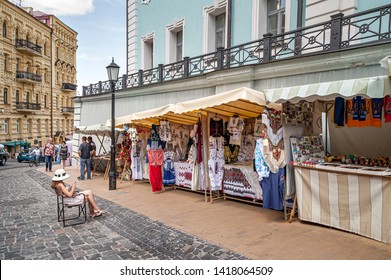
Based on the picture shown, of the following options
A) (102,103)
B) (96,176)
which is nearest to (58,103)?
(102,103)

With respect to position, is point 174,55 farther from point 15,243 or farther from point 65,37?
point 65,37

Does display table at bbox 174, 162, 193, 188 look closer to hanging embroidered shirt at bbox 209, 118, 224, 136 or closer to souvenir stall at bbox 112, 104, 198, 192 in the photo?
souvenir stall at bbox 112, 104, 198, 192

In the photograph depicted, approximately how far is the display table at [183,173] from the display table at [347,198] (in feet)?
12.7

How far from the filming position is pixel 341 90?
4.72m

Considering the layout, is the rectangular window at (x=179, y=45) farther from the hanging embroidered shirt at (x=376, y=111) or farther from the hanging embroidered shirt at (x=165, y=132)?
the hanging embroidered shirt at (x=376, y=111)

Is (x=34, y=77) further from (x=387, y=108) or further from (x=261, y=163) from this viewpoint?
(x=387, y=108)

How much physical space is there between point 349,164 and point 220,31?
8.55 metres

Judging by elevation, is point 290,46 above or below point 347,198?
above

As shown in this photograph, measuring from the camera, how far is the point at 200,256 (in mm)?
4527

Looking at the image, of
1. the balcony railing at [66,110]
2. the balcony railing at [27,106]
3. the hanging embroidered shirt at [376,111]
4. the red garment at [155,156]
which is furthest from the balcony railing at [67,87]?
the hanging embroidered shirt at [376,111]

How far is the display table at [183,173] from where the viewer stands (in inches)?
356

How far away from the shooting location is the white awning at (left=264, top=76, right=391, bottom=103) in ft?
14.1

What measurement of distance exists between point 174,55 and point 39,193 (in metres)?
8.80

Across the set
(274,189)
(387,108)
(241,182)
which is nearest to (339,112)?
(387,108)
